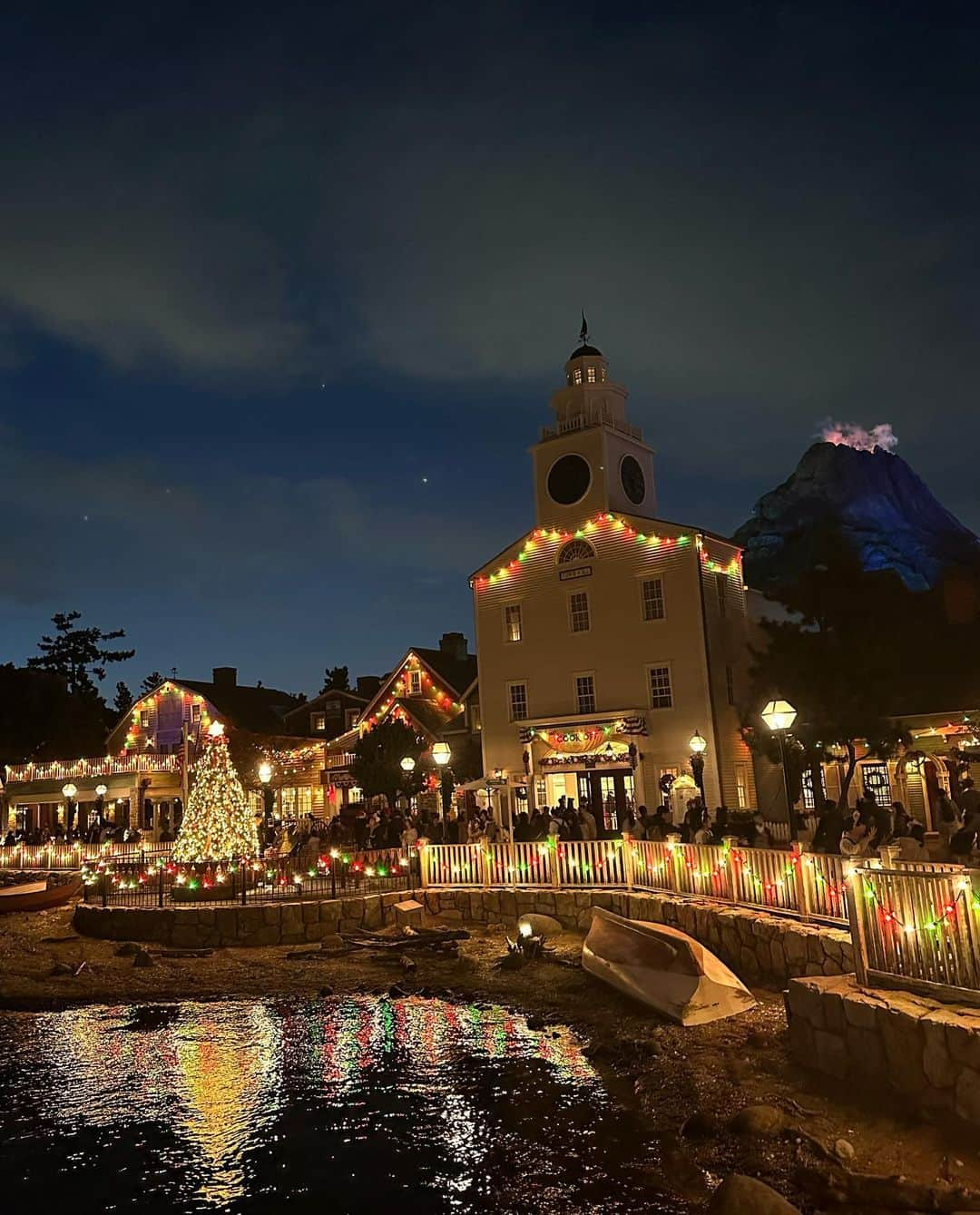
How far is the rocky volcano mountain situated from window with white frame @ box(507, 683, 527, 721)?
7212 centimetres

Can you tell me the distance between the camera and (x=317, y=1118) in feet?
31.8

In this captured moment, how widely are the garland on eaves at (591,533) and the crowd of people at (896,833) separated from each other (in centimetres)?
1443

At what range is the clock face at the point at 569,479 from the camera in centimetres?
3288

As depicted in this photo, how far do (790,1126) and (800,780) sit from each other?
77.2 ft

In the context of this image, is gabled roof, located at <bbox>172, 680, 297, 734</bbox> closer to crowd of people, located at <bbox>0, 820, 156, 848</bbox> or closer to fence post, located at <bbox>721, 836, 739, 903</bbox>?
crowd of people, located at <bbox>0, 820, 156, 848</bbox>

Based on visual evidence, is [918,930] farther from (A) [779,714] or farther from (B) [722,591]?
(B) [722,591]

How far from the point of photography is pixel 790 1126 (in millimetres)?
8086

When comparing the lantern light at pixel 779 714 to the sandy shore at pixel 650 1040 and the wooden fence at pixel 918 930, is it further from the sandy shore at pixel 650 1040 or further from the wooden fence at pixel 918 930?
the wooden fence at pixel 918 930

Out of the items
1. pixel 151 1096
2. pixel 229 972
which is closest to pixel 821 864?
pixel 151 1096

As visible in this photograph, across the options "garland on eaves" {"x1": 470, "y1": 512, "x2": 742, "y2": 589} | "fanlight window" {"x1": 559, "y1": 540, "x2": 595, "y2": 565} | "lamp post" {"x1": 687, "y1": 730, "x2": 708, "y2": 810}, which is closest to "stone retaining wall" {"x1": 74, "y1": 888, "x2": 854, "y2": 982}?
"lamp post" {"x1": 687, "y1": 730, "x2": 708, "y2": 810}

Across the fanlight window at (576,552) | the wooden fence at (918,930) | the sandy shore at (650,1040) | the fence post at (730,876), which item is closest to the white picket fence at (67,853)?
→ the sandy shore at (650,1040)

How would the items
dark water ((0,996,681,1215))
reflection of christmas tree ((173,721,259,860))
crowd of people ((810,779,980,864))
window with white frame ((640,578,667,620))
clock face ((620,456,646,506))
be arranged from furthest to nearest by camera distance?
1. clock face ((620,456,646,506))
2. window with white frame ((640,578,667,620))
3. reflection of christmas tree ((173,721,259,860))
4. crowd of people ((810,779,980,864))
5. dark water ((0,996,681,1215))

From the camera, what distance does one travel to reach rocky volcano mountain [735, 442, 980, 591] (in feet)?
337

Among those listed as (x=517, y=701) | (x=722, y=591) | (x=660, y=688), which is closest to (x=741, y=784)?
(x=660, y=688)
